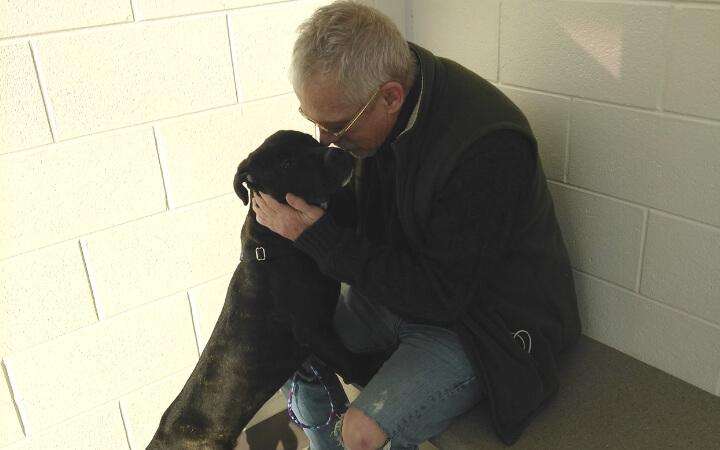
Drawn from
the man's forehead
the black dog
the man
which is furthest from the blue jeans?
the man's forehead

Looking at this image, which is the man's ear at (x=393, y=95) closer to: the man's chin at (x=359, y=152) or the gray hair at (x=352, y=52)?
the gray hair at (x=352, y=52)

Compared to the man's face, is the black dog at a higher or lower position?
lower

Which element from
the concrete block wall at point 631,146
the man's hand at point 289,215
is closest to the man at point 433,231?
the man's hand at point 289,215

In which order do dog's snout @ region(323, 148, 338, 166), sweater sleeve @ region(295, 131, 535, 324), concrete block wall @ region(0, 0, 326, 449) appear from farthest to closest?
concrete block wall @ region(0, 0, 326, 449) → dog's snout @ region(323, 148, 338, 166) → sweater sleeve @ region(295, 131, 535, 324)

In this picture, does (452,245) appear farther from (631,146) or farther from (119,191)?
(119,191)

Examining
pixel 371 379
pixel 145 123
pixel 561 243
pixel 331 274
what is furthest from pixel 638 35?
pixel 145 123

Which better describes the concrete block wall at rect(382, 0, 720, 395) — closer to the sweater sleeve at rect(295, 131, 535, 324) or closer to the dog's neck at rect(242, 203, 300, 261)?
the sweater sleeve at rect(295, 131, 535, 324)

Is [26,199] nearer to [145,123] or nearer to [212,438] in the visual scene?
[145,123]

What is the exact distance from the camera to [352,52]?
1.44 metres

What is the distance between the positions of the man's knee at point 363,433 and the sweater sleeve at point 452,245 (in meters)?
0.25

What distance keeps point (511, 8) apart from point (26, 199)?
4.47 ft

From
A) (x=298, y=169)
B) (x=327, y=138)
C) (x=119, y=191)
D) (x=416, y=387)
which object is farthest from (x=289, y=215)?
(x=119, y=191)

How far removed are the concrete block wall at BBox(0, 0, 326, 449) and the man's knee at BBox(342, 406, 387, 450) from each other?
804 mm

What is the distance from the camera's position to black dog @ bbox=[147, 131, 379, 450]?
5.14ft
